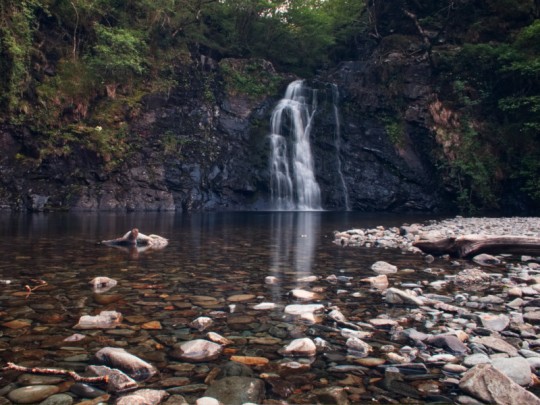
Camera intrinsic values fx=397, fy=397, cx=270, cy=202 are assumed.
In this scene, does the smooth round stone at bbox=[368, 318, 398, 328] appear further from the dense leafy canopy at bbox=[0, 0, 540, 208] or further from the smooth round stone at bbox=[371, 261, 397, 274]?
the dense leafy canopy at bbox=[0, 0, 540, 208]

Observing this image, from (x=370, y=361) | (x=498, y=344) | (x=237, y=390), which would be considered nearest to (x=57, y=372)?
(x=237, y=390)

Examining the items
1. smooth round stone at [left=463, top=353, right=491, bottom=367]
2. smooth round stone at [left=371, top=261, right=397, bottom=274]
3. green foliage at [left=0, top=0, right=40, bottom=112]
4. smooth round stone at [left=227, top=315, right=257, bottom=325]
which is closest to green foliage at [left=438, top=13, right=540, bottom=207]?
smooth round stone at [left=371, top=261, right=397, bottom=274]

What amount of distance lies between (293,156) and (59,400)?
22.5 m

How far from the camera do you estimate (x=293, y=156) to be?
78.6 ft

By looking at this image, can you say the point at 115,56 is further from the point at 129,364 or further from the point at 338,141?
the point at 129,364

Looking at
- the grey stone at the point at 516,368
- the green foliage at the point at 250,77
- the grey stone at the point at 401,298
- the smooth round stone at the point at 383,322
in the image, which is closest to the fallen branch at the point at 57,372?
the smooth round stone at the point at 383,322

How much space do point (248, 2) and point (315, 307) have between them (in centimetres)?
2841

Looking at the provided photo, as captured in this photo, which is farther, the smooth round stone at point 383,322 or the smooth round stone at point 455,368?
the smooth round stone at point 383,322

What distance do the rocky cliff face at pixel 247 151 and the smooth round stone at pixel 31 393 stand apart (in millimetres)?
18097

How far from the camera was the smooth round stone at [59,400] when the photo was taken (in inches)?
73.6

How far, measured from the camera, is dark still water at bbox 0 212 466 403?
234 cm

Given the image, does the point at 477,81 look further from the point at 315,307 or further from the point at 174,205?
the point at 315,307

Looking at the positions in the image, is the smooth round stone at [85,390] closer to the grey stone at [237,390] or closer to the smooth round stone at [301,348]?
the grey stone at [237,390]

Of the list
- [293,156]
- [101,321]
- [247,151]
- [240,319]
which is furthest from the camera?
[293,156]
